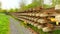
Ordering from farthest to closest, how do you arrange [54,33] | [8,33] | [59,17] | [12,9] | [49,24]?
1. [12,9]
2. [8,33]
3. [54,33]
4. [49,24]
5. [59,17]

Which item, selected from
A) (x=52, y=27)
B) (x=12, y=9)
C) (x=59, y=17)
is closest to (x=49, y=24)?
(x=52, y=27)

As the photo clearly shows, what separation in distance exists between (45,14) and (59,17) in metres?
1.87

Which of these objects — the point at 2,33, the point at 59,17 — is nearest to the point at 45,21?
the point at 59,17

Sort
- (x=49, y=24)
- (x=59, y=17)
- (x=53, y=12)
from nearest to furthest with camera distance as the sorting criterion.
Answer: (x=59, y=17) < (x=53, y=12) < (x=49, y=24)

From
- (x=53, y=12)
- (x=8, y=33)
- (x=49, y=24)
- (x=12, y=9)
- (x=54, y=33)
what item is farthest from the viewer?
(x=12, y=9)

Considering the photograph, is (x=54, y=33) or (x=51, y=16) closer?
(x=51, y=16)

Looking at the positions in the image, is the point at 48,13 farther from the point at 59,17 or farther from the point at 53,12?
the point at 59,17

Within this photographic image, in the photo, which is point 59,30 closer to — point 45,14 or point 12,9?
point 45,14

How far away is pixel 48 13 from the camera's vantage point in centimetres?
762

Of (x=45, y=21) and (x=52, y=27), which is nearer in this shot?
(x=52, y=27)

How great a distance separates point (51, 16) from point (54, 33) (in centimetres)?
115

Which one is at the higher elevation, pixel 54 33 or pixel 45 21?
pixel 45 21

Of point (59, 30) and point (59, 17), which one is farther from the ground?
point (59, 17)

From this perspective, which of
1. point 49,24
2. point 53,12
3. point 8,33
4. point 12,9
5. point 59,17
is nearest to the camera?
point 59,17
